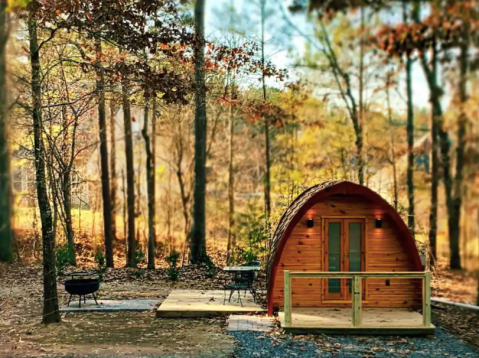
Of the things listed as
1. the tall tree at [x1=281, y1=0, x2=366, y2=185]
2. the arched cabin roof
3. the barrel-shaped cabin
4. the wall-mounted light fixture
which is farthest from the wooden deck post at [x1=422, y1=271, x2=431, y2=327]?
the tall tree at [x1=281, y1=0, x2=366, y2=185]

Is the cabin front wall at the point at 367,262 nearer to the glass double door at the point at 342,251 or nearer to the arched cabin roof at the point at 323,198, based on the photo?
the glass double door at the point at 342,251

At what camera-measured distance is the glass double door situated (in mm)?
9469

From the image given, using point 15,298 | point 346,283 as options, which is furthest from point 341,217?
point 15,298

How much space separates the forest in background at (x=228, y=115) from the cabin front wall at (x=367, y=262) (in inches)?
39.4

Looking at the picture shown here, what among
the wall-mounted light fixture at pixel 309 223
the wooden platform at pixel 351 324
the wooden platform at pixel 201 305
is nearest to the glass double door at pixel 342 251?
the wall-mounted light fixture at pixel 309 223

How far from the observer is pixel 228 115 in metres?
18.2

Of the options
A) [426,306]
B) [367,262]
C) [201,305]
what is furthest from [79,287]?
[426,306]

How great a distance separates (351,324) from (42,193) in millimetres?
5248

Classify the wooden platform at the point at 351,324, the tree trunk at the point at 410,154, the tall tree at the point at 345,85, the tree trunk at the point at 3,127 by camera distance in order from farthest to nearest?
the tall tree at the point at 345,85
the tree trunk at the point at 410,154
the wooden platform at the point at 351,324
the tree trunk at the point at 3,127

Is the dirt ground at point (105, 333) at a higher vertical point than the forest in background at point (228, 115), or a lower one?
lower

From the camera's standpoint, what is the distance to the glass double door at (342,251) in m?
9.47

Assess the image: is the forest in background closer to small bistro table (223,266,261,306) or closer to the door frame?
the door frame

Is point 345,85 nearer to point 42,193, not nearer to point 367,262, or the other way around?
point 367,262

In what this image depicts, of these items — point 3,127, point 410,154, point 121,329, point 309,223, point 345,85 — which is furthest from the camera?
point 345,85
